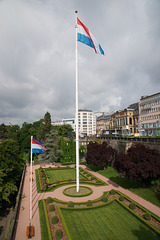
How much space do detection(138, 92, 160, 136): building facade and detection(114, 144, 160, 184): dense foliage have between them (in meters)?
34.0

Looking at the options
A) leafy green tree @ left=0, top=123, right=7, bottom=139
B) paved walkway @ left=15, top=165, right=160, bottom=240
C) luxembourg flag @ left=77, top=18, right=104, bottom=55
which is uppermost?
luxembourg flag @ left=77, top=18, right=104, bottom=55

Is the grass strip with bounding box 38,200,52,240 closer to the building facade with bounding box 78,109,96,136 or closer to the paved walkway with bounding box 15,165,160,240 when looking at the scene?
the paved walkway with bounding box 15,165,160,240

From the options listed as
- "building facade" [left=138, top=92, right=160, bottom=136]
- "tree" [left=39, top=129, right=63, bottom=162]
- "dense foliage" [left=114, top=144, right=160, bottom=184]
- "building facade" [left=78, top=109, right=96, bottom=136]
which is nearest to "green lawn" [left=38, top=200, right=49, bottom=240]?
"dense foliage" [left=114, top=144, right=160, bottom=184]

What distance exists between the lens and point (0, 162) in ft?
102

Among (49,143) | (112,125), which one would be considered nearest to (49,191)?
(49,143)

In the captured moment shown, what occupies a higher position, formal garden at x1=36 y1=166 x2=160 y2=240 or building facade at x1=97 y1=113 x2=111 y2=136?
building facade at x1=97 y1=113 x2=111 y2=136

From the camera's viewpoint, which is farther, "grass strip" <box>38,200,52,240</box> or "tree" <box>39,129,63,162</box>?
"tree" <box>39,129,63,162</box>

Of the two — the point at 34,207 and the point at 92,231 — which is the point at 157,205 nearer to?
the point at 92,231

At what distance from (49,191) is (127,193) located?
12.3m

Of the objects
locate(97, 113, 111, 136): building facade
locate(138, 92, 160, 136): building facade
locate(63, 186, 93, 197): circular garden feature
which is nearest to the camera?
locate(63, 186, 93, 197): circular garden feature

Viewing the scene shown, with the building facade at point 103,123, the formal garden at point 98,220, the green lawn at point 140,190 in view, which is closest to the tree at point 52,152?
the green lawn at point 140,190

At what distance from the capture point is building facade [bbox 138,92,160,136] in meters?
56.9

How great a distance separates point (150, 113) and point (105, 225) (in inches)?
2060

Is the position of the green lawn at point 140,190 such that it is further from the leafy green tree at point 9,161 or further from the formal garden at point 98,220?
the leafy green tree at point 9,161
